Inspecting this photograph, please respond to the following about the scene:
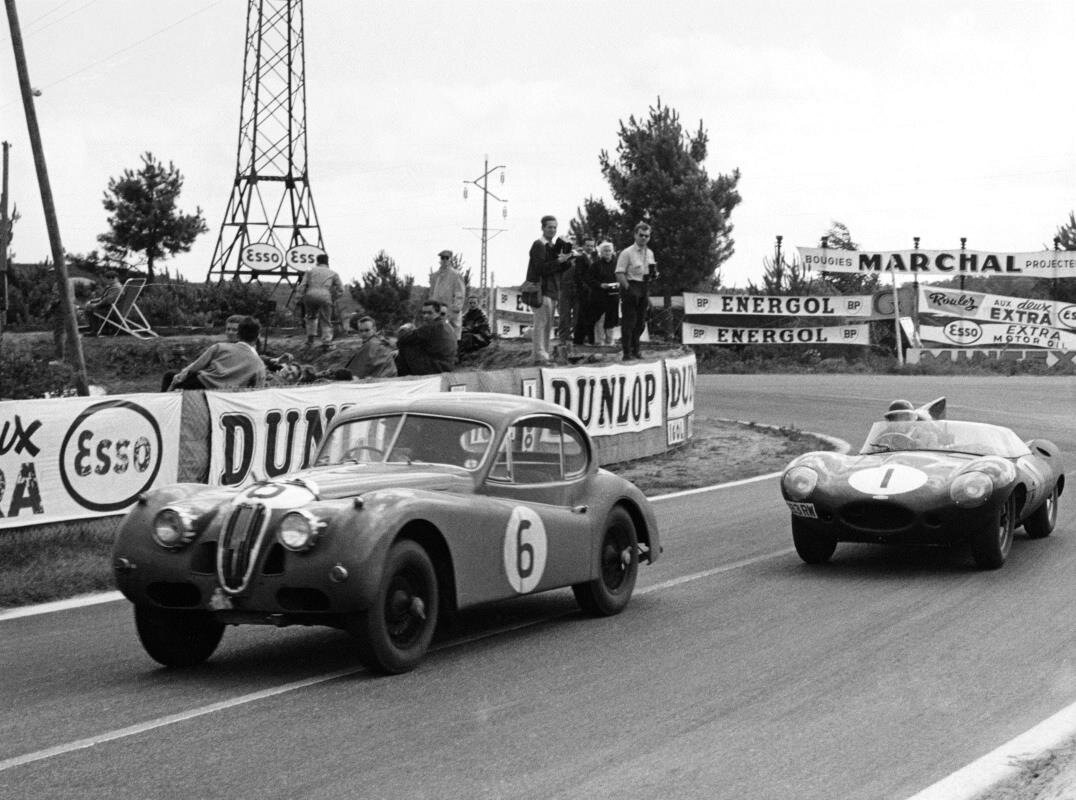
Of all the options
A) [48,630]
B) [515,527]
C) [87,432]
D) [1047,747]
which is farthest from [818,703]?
[87,432]

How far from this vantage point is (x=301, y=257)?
4297 cm

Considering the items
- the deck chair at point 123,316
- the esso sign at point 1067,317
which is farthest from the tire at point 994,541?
the esso sign at point 1067,317

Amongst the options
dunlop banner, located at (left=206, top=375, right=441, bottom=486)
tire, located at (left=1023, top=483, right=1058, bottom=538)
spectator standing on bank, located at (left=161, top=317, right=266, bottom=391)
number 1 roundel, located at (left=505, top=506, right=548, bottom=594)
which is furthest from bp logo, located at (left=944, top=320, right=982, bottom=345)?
number 1 roundel, located at (left=505, top=506, right=548, bottom=594)

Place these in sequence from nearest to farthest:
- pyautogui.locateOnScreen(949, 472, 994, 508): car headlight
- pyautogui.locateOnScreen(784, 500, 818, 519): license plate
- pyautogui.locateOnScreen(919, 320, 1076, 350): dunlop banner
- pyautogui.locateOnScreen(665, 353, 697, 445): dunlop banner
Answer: pyautogui.locateOnScreen(949, 472, 994, 508): car headlight → pyautogui.locateOnScreen(784, 500, 818, 519): license plate → pyautogui.locateOnScreen(665, 353, 697, 445): dunlop banner → pyautogui.locateOnScreen(919, 320, 1076, 350): dunlop banner

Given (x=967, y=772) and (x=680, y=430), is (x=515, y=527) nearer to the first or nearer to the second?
(x=967, y=772)

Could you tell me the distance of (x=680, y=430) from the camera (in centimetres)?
2092

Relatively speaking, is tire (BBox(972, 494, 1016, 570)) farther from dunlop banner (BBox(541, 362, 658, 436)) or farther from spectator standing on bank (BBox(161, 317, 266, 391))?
spectator standing on bank (BBox(161, 317, 266, 391))

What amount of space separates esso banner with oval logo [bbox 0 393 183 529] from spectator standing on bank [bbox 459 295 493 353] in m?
11.4

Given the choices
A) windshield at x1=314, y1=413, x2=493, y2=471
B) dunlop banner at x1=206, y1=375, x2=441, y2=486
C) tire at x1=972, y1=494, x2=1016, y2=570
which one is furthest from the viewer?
dunlop banner at x1=206, y1=375, x2=441, y2=486

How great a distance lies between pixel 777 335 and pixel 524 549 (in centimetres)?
3397

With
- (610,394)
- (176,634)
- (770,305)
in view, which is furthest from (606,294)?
(770,305)

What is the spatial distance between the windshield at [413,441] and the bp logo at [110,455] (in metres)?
3.99

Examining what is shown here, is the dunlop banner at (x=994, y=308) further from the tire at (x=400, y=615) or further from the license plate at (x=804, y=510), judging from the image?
the tire at (x=400, y=615)

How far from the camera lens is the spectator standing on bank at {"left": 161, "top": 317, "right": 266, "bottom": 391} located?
46.2 ft
